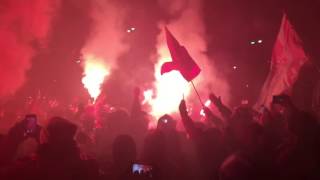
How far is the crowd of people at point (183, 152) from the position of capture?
10.3 feet

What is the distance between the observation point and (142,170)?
12.0 feet

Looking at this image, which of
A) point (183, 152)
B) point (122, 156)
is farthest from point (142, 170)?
point (183, 152)

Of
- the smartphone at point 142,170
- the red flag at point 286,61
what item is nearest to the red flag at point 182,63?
the red flag at point 286,61

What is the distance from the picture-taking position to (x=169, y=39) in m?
6.47

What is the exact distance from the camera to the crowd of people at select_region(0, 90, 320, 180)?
315 centimetres

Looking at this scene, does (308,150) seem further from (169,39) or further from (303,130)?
(169,39)

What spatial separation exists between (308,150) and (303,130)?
21cm

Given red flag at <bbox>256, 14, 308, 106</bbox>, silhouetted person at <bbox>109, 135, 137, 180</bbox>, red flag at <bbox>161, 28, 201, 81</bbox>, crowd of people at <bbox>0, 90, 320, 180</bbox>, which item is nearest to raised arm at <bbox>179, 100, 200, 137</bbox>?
crowd of people at <bbox>0, 90, 320, 180</bbox>

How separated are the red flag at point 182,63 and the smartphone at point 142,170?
8.93 ft

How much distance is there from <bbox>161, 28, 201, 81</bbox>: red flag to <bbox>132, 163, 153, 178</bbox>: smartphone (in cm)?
272

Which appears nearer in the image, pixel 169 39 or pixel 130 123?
pixel 130 123

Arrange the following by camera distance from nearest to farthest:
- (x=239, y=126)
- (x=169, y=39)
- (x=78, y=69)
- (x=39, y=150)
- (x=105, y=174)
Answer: (x=39, y=150) → (x=105, y=174) → (x=239, y=126) → (x=169, y=39) → (x=78, y=69)

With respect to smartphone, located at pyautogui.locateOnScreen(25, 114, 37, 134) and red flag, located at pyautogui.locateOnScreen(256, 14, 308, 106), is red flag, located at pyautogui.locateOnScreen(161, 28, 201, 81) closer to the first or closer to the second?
red flag, located at pyautogui.locateOnScreen(256, 14, 308, 106)

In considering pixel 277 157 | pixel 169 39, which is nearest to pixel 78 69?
pixel 169 39
